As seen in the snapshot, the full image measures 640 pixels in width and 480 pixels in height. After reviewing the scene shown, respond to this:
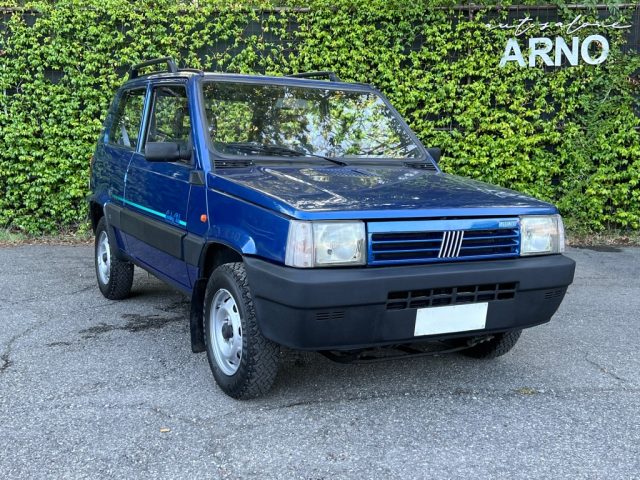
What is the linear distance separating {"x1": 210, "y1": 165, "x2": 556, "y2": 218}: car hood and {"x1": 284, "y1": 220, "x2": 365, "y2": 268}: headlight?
0.18 feet

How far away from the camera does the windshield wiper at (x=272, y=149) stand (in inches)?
160

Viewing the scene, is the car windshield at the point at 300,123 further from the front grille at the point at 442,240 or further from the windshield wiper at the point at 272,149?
the front grille at the point at 442,240

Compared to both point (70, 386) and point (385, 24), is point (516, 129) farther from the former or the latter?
point (70, 386)

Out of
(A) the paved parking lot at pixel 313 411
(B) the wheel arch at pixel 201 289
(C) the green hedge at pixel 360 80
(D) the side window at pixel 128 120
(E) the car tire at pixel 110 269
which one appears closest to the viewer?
(A) the paved parking lot at pixel 313 411

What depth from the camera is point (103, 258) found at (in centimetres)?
589

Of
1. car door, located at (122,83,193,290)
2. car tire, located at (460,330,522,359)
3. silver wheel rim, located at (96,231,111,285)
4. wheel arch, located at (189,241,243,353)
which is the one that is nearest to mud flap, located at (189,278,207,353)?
wheel arch, located at (189,241,243,353)

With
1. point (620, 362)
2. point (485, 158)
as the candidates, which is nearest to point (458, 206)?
point (620, 362)

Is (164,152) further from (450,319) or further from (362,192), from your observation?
(450,319)

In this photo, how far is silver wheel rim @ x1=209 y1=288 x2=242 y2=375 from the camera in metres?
3.53

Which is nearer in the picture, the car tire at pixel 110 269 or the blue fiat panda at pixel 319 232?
the blue fiat panda at pixel 319 232

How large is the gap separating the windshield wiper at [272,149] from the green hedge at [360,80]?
4.63 meters

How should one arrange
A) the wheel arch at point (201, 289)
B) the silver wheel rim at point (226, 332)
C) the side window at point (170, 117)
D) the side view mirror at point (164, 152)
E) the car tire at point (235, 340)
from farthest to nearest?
the side window at point (170, 117), the side view mirror at point (164, 152), the wheel arch at point (201, 289), the silver wheel rim at point (226, 332), the car tire at point (235, 340)

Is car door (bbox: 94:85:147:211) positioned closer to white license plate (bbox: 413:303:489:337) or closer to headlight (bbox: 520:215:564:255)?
white license plate (bbox: 413:303:489:337)

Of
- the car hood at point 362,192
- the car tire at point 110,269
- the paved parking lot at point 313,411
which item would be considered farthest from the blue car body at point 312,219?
the car tire at point 110,269
